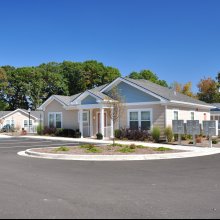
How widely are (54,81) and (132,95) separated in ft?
150

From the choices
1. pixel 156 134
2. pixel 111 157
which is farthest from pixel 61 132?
pixel 111 157

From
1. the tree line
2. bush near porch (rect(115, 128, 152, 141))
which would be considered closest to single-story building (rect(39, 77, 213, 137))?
bush near porch (rect(115, 128, 152, 141))

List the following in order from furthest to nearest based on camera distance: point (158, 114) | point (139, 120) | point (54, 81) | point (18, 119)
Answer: point (54, 81)
point (18, 119)
point (139, 120)
point (158, 114)

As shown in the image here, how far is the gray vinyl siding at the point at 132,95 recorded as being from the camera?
29625 mm

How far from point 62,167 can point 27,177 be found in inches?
102

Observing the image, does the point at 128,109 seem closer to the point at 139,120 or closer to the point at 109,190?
the point at 139,120

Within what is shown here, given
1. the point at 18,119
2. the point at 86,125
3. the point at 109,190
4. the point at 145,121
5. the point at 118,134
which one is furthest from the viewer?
the point at 18,119

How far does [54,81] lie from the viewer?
2921 inches

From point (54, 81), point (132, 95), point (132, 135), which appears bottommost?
point (132, 135)

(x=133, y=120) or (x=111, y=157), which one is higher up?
(x=133, y=120)

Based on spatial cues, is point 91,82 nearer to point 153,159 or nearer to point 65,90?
point 65,90

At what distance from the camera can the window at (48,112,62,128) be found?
37062mm

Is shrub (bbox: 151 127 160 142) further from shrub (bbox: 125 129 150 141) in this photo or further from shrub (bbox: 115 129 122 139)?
shrub (bbox: 115 129 122 139)

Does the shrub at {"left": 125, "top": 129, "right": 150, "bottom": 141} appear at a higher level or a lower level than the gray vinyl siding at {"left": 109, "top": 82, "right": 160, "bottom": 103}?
lower
